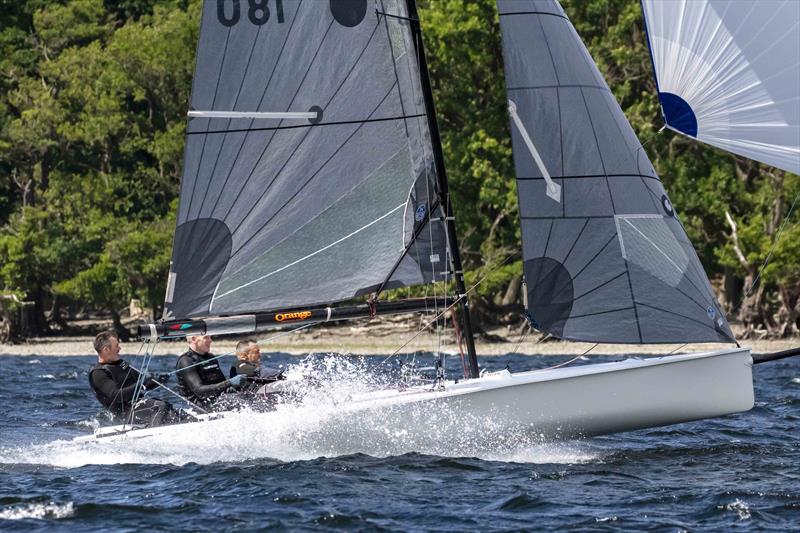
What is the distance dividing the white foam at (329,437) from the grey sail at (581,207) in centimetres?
126

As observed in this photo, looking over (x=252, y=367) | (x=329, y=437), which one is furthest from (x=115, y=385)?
(x=329, y=437)

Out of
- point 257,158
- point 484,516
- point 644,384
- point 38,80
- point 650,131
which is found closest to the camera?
point 484,516

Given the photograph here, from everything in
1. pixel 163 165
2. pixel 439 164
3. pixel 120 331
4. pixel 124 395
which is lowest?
pixel 120 331

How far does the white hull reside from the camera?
12.3m

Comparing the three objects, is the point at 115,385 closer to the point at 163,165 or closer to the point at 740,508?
the point at 740,508

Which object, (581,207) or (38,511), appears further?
(581,207)

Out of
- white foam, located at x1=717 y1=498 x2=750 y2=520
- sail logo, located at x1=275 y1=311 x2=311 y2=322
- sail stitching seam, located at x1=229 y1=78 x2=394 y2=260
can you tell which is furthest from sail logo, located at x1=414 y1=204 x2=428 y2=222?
white foam, located at x1=717 y1=498 x2=750 y2=520

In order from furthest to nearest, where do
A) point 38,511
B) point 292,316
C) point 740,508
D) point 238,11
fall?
point 292,316 → point 238,11 → point 38,511 → point 740,508

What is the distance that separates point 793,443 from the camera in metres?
13.9

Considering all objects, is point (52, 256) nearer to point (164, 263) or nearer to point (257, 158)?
point (164, 263)

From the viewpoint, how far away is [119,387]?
12914mm

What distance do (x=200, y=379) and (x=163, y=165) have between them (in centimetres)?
3590

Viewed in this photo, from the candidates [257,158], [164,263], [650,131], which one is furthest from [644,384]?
[164,263]

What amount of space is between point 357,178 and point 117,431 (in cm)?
350
